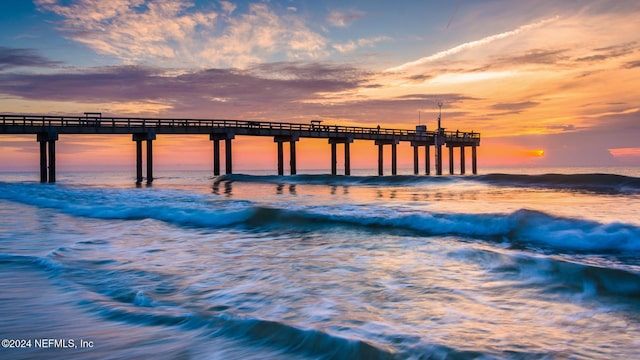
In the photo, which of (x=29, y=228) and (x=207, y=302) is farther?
(x=29, y=228)

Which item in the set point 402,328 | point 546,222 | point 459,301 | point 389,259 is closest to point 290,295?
point 402,328

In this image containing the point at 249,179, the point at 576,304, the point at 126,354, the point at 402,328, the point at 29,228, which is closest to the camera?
the point at 126,354

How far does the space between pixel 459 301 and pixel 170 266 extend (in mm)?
4793

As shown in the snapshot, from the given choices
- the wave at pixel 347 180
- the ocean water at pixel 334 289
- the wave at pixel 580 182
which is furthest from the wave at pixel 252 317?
the wave at pixel 347 180

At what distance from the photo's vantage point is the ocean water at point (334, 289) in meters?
4.17

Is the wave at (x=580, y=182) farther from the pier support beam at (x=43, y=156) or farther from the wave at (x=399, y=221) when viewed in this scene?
the pier support beam at (x=43, y=156)

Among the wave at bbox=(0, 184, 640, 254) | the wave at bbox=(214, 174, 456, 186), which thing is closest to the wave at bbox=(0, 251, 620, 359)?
the wave at bbox=(0, 184, 640, 254)

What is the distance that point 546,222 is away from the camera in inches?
429

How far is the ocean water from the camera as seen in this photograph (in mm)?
4172

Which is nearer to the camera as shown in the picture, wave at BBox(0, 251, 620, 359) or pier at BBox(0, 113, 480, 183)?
wave at BBox(0, 251, 620, 359)

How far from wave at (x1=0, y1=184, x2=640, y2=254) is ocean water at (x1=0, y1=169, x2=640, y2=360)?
0.09m

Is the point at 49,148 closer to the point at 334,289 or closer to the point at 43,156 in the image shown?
the point at 43,156

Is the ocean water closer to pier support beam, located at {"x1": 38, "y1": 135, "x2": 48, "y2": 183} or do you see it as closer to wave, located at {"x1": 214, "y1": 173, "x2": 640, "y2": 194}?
wave, located at {"x1": 214, "y1": 173, "x2": 640, "y2": 194}

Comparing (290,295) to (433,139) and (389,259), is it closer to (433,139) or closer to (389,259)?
(389,259)
